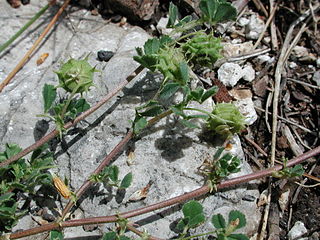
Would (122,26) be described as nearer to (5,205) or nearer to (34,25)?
(34,25)

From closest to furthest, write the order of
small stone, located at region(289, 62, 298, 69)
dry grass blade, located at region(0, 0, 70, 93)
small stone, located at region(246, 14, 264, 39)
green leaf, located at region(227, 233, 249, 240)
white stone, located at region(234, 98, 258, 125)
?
Result: green leaf, located at region(227, 233, 249, 240)
white stone, located at region(234, 98, 258, 125)
dry grass blade, located at region(0, 0, 70, 93)
small stone, located at region(289, 62, 298, 69)
small stone, located at region(246, 14, 264, 39)

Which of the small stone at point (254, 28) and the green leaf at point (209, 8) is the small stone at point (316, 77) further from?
Result: the green leaf at point (209, 8)

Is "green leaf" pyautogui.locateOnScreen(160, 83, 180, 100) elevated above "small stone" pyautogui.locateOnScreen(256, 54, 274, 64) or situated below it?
above

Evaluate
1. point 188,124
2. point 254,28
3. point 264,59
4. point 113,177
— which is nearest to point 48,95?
point 113,177

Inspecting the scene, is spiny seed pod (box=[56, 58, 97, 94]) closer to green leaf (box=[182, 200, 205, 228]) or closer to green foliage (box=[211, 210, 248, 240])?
green leaf (box=[182, 200, 205, 228])

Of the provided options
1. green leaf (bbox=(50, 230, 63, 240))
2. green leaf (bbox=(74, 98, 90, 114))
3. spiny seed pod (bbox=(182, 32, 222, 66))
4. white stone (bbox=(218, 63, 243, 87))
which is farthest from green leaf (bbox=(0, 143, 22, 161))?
white stone (bbox=(218, 63, 243, 87))

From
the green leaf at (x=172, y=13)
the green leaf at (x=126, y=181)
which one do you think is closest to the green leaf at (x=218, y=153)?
the green leaf at (x=126, y=181)
